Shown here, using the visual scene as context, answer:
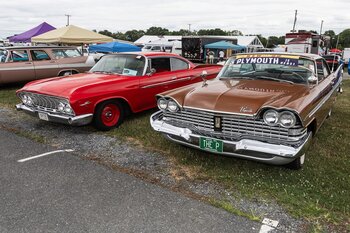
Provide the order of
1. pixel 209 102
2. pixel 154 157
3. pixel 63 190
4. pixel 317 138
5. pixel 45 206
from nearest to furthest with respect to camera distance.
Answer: pixel 45 206 → pixel 63 190 → pixel 209 102 → pixel 154 157 → pixel 317 138

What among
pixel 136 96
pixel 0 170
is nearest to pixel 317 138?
pixel 136 96

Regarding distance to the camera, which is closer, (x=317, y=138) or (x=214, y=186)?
(x=214, y=186)

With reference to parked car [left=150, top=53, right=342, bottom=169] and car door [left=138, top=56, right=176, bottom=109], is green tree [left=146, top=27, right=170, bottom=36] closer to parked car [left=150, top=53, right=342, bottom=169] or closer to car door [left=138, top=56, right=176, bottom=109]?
car door [left=138, top=56, right=176, bottom=109]

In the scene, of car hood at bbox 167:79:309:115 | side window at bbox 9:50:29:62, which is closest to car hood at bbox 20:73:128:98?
car hood at bbox 167:79:309:115

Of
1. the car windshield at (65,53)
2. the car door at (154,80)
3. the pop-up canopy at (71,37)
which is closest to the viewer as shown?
the car door at (154,80)

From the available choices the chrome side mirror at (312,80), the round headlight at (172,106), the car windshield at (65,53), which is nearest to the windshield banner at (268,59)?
the chrome side mirror at (312,80)

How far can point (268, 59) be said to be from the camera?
16.1ft

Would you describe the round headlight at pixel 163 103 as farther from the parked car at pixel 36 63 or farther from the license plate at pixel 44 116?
the parked car at pixel 36 63

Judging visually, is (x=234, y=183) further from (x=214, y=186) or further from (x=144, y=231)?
(x=144, y=231)

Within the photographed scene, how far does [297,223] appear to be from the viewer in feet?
9.65

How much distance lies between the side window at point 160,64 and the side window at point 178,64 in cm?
15

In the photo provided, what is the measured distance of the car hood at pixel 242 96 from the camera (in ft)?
12.0

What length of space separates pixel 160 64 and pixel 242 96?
3184mm

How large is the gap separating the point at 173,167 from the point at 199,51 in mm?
26909
